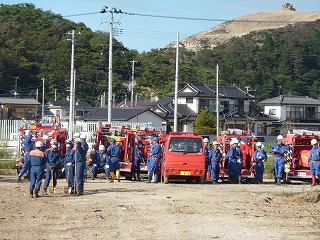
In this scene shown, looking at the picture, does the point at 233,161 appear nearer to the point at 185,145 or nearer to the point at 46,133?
the point at 185,145

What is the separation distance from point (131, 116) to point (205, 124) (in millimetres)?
7288

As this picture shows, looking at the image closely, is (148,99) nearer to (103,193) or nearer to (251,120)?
(251,120)

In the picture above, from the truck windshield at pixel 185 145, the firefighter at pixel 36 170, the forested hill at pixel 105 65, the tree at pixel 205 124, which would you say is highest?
the forested hill at pixel 105 65

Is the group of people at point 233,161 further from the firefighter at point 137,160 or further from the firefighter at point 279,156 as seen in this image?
the firefighter at point 137,160

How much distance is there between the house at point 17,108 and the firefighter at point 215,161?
42.2 m

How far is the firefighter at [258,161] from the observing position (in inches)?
1161

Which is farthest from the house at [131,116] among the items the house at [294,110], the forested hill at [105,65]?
the house at [294,110]

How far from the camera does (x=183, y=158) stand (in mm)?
28203

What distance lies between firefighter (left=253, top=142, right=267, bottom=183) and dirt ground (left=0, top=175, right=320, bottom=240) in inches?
205

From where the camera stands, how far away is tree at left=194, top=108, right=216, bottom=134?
225 feet

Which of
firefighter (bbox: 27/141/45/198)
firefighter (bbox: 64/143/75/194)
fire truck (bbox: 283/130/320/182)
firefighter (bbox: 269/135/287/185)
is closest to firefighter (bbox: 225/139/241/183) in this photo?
firefighter (bbox: 269/135/287/185)

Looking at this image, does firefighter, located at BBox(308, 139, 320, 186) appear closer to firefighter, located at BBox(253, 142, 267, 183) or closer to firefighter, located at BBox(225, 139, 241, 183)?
firefighter, located at BBox(253, 142, 267, 183)

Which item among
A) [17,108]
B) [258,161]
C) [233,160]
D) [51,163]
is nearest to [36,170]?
[51,163]

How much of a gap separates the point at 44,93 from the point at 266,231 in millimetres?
71999
